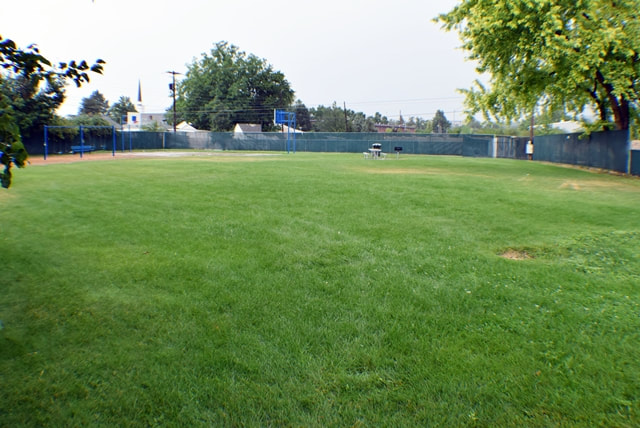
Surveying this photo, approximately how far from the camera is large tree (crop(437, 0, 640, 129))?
18.0 meters

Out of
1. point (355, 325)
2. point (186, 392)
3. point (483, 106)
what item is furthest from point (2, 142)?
point (483, 106)

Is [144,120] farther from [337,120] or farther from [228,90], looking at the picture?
[337,120]

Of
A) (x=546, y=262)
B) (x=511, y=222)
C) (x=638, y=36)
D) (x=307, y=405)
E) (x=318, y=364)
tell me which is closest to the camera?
(x=307, y=405)

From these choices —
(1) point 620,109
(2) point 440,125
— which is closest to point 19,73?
(1) point 620,109

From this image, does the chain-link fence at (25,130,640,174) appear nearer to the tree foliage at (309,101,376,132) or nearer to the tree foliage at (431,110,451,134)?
the tree foliage at (431,110,451,134)

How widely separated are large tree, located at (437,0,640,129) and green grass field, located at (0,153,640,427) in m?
12.6

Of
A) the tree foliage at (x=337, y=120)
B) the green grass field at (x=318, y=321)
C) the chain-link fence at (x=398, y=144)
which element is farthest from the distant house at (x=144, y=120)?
the green grass field at (x=318, y=321)

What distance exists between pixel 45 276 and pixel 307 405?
3.90m

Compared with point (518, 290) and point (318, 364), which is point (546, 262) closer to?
point (518, 290)

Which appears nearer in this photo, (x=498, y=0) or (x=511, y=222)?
(x=511, y=222)

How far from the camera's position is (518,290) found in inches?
191

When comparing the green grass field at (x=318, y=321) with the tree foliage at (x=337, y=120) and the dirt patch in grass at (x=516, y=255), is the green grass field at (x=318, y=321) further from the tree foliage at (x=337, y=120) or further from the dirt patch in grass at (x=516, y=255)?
the tree foliage at (x=337, y=120)

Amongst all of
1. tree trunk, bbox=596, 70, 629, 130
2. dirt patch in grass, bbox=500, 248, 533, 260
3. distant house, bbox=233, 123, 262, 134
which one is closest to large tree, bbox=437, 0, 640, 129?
tree trunk, bbox=596, 70, 629, 130

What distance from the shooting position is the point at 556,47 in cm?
1780
